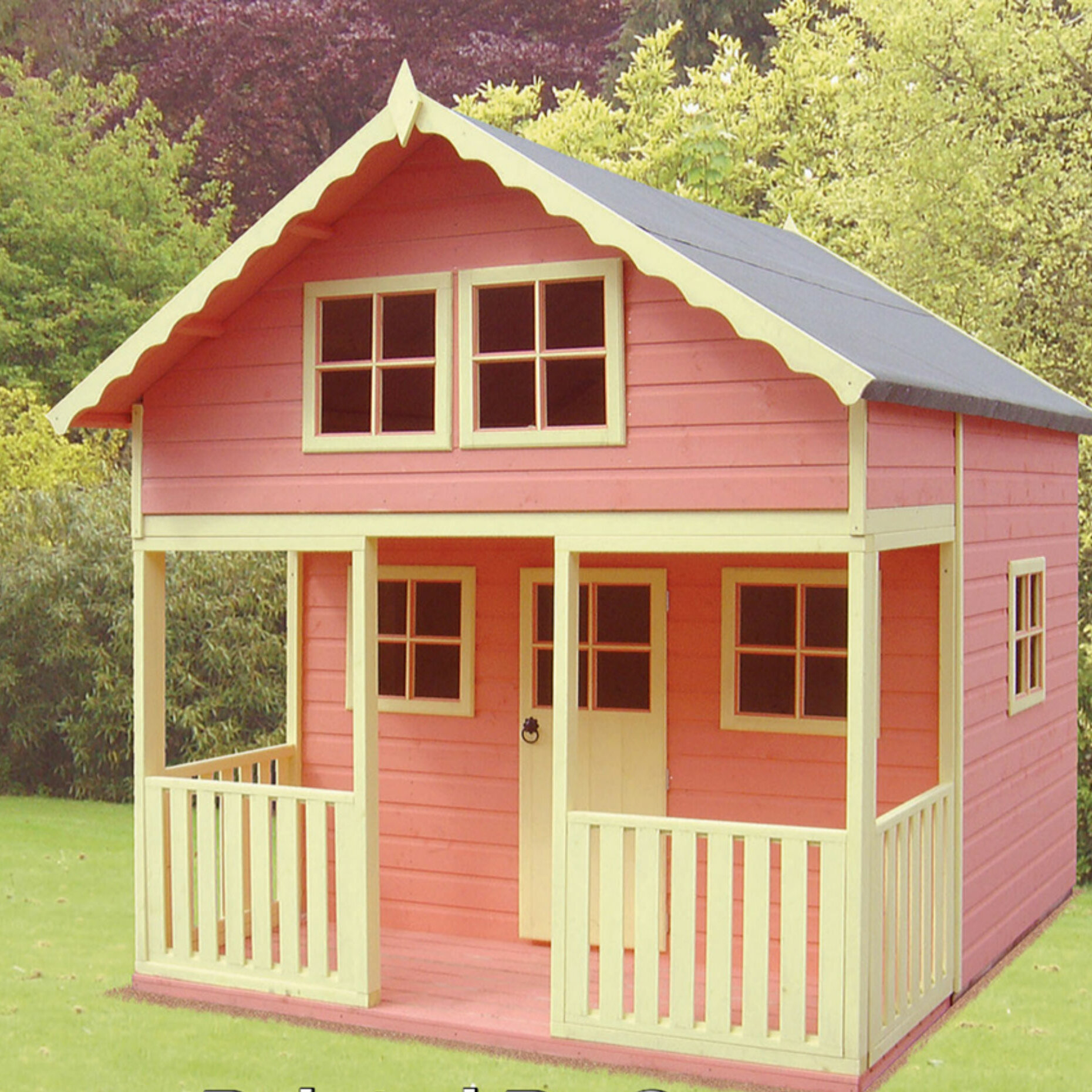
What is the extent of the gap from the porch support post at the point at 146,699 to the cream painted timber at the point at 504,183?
37.9 inches

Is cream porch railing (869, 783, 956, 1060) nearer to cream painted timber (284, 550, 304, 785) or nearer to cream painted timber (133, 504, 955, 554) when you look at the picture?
cream painted timber (133, 504, 955, 554)

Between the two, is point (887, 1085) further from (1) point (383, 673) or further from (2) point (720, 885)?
(1) point (383, 673)

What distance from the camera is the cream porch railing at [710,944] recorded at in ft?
25.3

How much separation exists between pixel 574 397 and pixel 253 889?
3121 mm

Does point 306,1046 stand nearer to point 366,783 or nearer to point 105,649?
point 366,783

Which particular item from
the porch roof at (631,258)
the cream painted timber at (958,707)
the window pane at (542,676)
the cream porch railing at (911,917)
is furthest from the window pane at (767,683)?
the porch roof at (631,258)

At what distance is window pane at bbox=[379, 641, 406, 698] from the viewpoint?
35.0 feet

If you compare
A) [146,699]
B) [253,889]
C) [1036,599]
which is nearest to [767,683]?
[1036,599]

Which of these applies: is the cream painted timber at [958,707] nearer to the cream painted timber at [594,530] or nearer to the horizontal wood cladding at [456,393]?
the cream painted timber at [594,530]

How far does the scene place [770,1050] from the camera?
25.7 feet

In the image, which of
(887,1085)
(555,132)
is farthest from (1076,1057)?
(555,132)

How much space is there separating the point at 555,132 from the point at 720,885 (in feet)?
46.9

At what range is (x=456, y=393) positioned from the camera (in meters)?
8.71

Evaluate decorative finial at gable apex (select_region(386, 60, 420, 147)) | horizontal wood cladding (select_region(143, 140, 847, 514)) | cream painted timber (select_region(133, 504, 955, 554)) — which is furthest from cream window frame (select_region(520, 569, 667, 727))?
decorative finial at gable apex (select_region(386, 60, 420, 147))
